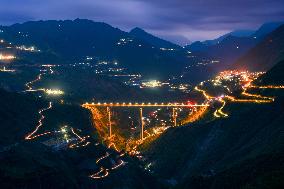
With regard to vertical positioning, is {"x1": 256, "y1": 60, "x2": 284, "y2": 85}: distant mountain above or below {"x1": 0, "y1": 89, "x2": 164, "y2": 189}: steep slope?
above

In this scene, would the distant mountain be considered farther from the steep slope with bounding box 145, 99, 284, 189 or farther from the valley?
the steep slope with bounding box 145, 99, 284, 189

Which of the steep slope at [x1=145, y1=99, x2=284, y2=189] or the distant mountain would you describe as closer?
the steep slope at [x1=145, y1=99, x2=284, y2=189]

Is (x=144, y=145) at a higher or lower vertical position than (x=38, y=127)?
lower

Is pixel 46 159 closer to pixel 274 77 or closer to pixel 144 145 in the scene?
pixel 144 145

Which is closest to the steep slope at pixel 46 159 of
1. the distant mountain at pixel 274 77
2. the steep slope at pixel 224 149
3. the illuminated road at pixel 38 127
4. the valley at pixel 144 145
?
the valley at pixel 144 145

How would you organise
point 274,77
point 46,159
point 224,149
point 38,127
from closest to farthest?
point 46,159, point 224,149, point 38,127, point 274,77

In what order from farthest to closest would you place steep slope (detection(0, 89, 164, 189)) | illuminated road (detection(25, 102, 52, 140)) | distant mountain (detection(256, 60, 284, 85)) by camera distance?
distant mountain (detection(256, 60, 284, 85)) < illuminated road (detection(25, 102, 52, 140)) < steep slope (detection(0, 89, 164, 189))

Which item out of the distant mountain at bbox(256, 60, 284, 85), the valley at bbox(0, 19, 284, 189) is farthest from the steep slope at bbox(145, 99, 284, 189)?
the distant mountain at bbox(256, 60, 284, 85)

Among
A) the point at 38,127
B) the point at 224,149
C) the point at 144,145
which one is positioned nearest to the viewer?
the point at 224,149

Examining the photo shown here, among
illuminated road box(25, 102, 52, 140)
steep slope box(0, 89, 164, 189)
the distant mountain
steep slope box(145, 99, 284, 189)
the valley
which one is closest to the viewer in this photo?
steep slope box(145, 99, 284, 189)

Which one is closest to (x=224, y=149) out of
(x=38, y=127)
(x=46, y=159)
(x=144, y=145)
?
(x=144, y=145)

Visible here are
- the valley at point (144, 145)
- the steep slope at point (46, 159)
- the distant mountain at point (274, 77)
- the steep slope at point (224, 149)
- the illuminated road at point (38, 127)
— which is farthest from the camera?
the distant mountain at point (274, 77)

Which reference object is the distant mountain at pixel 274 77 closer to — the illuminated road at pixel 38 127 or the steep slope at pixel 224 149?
the steep slope at pixel 224 149
